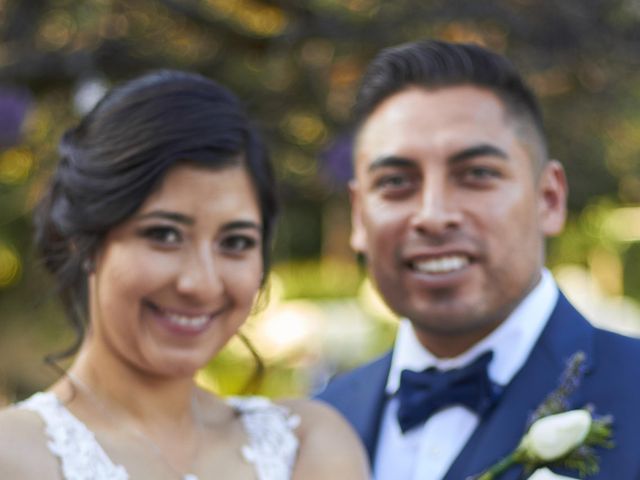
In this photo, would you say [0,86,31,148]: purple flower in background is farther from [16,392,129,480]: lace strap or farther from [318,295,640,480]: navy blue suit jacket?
[16,392,129,480]: lace strap

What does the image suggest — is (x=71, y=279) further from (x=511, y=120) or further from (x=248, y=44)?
(x=248, y=44)

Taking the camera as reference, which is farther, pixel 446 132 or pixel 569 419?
pixel 446 132

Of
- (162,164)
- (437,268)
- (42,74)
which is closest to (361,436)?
(437,268)

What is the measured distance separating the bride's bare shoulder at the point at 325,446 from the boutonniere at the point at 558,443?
0.97 ft

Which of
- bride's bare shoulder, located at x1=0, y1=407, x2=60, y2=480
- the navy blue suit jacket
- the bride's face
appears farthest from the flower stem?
bride's bare shoulder, located at x1=0, y1=407, x2=60, y2=480

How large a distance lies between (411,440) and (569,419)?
0.71 meters

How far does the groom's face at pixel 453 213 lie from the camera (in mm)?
3393

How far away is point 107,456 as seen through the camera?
2826 mm

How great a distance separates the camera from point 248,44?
5316mm

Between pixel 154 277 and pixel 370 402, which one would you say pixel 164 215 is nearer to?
pixel 154 277

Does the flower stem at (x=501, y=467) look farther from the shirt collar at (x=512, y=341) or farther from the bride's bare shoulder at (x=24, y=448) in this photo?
the bride's bare shoulder at (x=24, y=448)

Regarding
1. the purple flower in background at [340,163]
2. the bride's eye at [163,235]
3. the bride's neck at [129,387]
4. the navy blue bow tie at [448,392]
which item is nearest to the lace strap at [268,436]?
the bride's neck at [129,387]

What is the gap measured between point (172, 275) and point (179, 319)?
0.34 ft

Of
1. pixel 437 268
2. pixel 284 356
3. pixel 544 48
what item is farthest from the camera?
pixel 284 356
